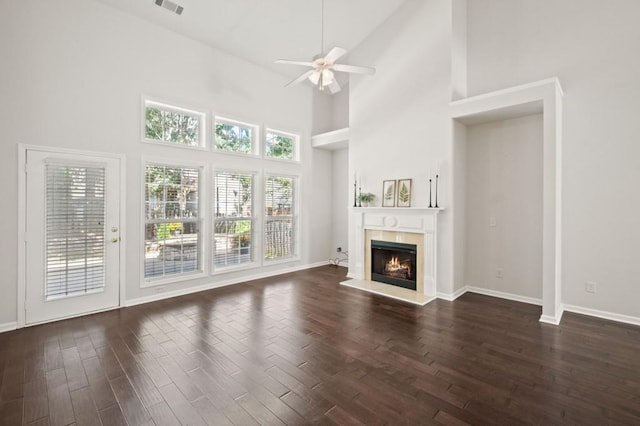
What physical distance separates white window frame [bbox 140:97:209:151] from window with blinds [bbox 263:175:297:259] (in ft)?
4.75

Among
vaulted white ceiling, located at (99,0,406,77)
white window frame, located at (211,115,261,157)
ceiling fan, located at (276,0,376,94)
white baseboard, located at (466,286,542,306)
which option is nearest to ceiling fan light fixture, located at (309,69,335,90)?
ceiling fan, located at (276,0,376,94)

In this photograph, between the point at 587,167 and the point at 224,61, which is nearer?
the point at 587,167

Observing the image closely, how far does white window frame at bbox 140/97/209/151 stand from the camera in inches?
171

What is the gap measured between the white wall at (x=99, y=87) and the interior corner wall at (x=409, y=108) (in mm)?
2098

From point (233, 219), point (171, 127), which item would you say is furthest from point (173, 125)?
point (233, 219)

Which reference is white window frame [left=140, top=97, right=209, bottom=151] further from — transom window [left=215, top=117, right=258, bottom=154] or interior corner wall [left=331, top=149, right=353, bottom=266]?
interior corner wall [left=331, top=149, right=353, bottom=266]

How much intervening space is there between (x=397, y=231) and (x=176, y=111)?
13.8 ft

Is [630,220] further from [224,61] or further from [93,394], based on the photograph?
[224,61]

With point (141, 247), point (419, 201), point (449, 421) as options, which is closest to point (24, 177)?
point (141, 247)

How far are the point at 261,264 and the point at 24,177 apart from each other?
12.0 ft

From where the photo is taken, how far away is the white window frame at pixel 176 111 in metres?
4.33

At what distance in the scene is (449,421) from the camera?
6.32 ft

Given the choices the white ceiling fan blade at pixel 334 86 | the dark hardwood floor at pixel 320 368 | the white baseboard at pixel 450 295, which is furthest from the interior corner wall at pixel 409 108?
the dark hardwood floor at pixel 320 368

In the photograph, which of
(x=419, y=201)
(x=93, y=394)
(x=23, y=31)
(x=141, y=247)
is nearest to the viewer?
(x=93, y=394)
